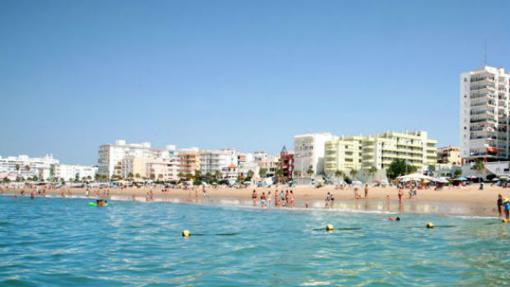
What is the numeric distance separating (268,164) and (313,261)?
Answer: 6228 inches

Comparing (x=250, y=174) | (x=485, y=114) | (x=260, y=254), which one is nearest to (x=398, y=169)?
(x=485, y=114)

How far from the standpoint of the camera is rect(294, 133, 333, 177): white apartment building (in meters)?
146

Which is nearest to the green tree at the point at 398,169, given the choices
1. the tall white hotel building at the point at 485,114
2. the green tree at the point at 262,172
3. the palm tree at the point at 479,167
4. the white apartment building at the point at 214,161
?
the tall white hotel building at the point at 485,114

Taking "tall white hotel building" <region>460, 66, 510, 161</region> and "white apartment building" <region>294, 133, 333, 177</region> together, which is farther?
"white apartment building" <region>294, 133, 333, 177</region>

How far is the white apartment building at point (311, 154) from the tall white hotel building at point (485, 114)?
1528 inches

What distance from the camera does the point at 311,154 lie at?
482ft

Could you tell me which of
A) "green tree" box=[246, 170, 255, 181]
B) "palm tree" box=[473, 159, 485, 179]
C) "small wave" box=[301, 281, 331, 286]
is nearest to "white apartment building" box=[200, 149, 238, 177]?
"green tree" box=[246, 170, 255, 181]

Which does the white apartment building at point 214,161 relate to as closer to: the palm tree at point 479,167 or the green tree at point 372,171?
the green tree at point 372,171

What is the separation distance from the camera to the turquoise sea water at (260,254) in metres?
15.7

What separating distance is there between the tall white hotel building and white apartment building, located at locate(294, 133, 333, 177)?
1528 inches

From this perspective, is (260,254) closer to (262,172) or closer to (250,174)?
(250,174)

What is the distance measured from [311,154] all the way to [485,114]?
46846 millimetres

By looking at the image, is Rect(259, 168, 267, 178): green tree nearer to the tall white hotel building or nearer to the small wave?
the tall white hotel building

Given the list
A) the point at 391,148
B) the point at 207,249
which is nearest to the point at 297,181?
the point at 391,148
